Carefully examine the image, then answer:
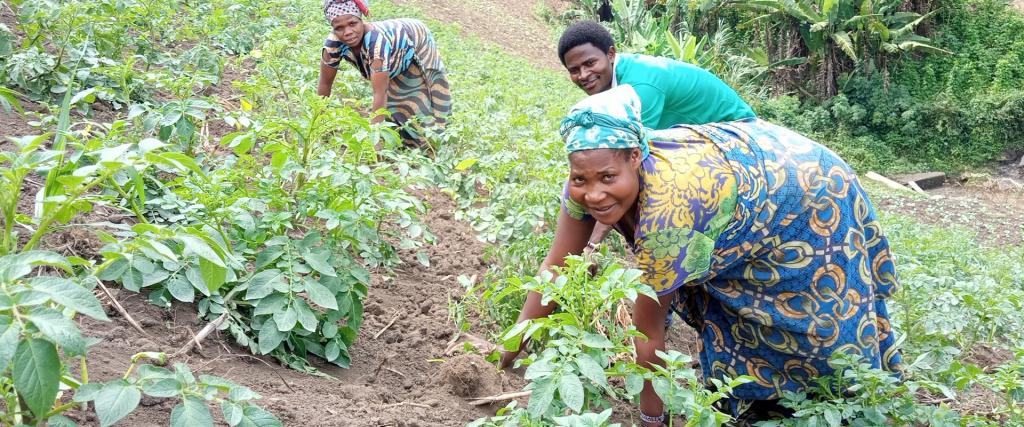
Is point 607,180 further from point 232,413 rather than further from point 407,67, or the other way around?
point 407,67

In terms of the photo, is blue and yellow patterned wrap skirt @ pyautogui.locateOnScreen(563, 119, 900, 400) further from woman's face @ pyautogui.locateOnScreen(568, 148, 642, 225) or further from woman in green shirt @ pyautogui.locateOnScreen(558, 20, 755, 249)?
woman in green shirt @ pyautogui.locateOnScreen(558, 20, 755, 249)

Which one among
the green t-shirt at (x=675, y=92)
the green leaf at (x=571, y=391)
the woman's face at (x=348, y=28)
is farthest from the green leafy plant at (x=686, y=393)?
the woman's face at (x=348, y=28)

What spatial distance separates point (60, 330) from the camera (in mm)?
1368

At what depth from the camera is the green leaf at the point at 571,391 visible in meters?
1.84

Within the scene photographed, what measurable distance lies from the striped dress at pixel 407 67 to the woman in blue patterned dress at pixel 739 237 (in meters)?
2.72

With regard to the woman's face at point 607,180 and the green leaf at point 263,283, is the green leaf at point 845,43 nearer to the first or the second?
the woman's face at point 607,180

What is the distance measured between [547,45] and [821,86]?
517 centimetres

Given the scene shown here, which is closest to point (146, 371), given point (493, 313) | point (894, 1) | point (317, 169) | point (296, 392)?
point (296, 392)

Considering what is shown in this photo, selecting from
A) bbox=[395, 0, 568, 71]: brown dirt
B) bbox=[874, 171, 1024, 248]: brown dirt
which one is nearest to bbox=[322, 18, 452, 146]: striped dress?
bbox=[874, 171, 1024, 248]: brown dirt

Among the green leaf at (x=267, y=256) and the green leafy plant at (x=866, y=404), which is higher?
the green leaf at (x=267, y=256)

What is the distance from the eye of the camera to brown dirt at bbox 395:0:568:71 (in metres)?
14.9

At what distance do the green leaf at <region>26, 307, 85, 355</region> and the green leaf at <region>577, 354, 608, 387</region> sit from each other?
102cm

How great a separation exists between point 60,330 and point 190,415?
1.06 feet

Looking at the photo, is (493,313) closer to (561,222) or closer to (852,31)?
(561,222)
